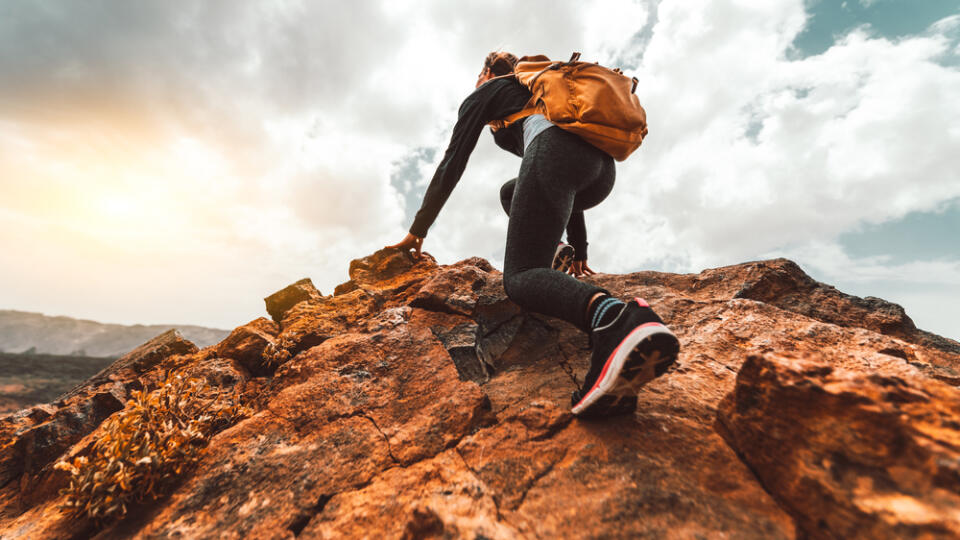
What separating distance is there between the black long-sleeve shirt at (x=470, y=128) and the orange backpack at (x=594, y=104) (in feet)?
0.93

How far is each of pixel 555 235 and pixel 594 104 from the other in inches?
30.7

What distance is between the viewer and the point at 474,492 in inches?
56.2

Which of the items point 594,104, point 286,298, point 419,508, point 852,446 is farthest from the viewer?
point 286,298

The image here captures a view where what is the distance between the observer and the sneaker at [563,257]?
329cm

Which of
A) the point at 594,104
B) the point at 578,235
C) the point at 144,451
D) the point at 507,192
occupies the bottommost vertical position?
the point at 144,451

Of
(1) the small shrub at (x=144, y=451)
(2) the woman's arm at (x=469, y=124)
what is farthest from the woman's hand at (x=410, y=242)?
(1) the small shrub at (x=144, y=451)

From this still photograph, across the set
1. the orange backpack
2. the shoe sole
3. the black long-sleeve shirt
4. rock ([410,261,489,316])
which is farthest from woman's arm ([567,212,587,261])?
the shoe sole

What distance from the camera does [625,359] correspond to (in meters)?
1.40

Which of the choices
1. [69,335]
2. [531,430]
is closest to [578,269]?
[531,430]

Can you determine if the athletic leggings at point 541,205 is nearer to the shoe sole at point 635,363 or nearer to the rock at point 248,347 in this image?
the shoe sole at point 635,363

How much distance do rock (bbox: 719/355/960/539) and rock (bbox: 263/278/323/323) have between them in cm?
403

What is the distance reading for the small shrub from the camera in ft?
5.39

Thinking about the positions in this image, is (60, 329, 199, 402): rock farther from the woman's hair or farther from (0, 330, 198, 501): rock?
the woman's hair

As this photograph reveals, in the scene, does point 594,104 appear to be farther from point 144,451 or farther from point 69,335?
point 69,335
